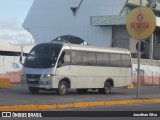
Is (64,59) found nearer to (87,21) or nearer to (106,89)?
(106,89)

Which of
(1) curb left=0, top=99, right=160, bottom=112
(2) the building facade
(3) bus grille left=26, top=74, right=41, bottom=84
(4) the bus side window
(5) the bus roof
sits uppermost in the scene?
(2) the building facade

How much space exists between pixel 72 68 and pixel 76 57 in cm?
74

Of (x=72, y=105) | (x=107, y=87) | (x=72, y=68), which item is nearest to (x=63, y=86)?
(x=72, y=68)

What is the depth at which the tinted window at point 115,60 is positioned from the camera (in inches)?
1154

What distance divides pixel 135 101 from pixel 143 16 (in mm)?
4481

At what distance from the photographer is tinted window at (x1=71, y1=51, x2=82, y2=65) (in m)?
26.3

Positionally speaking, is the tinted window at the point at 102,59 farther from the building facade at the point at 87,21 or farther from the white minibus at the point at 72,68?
the building facade at the point at 87,21

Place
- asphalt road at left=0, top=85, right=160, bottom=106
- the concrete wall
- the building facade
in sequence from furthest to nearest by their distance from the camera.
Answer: the concrete wall < the building facade < asphalt road at left=0, top=85, right=160, bottom=106

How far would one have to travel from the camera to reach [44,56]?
25359 millimetres

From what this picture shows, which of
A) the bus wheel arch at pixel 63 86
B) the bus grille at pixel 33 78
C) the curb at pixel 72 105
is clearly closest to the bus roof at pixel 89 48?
the bus wheel arch at pixel 63 86

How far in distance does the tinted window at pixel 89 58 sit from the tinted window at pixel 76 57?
15.6 inches

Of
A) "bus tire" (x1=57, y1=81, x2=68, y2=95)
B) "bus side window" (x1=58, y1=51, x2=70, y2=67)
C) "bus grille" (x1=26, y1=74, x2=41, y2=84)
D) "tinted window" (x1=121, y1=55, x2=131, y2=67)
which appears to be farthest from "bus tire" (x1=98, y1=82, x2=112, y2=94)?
"bus grille" (x1=26, y1=74, x2=41, y2=84)

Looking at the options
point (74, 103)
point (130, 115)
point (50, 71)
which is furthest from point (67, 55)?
point (130, 115)

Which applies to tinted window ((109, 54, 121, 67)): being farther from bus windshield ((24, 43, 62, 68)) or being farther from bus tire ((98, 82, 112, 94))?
bus windshield ((24, 43, 62, 68))
